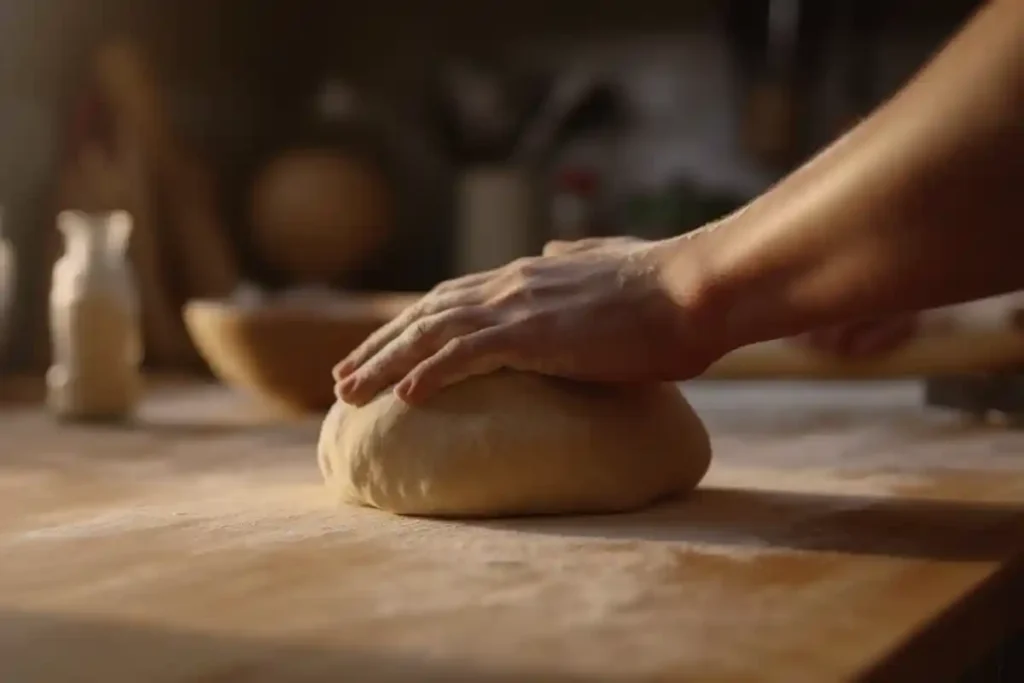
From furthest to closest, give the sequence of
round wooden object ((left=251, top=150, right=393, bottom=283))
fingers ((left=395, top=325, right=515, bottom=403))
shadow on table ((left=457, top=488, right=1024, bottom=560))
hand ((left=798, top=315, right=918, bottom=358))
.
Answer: round wooden object ((left=251, top=150, right=393, bottom=283)), hand ((left=798, top=315, right=918, bottom=358)), fingers ((left=395, top=325, right=515, bottom=403)), shadow on table ((left=457, top=488, right=1024, bottom=560))

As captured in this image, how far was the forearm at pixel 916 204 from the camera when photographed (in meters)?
0.70

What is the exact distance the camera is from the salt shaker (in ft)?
4.59

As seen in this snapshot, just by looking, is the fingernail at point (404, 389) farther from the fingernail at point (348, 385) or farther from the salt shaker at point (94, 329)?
the salt shaker at point (94, 329)

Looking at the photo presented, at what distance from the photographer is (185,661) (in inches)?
22.8

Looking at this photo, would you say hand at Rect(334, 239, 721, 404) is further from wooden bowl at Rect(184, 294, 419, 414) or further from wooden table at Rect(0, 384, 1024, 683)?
wooden bowl at Rect(184, 294, 419, 414)

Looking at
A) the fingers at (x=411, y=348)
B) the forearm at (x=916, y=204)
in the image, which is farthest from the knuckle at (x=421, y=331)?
the forearm at (x=916, y=204)

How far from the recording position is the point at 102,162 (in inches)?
73.9

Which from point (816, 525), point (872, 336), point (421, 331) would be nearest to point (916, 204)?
point (816, 525)

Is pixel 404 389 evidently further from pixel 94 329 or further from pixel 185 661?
pixel 94 329

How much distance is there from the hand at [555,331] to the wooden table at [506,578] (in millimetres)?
104

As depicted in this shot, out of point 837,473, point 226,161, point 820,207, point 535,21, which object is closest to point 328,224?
point 226,161

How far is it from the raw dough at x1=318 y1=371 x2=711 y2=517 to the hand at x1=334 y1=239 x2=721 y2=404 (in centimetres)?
2

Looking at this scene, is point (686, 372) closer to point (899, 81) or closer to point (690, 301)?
point (690, 301)

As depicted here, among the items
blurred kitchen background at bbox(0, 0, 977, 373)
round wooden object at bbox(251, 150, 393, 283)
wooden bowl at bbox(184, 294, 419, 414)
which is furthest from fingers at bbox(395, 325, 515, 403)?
round wooden object at bbox(251, 150, 393, 283)
